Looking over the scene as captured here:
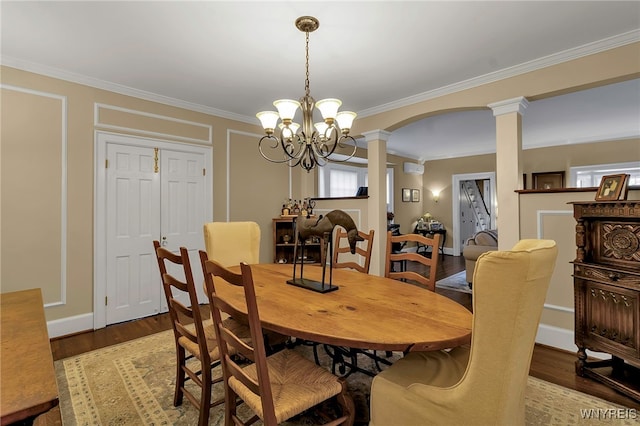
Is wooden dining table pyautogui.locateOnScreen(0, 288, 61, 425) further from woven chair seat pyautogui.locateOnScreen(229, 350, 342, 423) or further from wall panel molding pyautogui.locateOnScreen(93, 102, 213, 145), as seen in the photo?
wall panel molding pyautogui.locateOnScreen(93, 102, 213, 145)

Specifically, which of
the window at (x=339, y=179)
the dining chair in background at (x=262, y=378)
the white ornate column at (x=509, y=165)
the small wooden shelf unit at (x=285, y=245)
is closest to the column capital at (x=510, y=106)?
the white ornate column at (x=509, y=165)

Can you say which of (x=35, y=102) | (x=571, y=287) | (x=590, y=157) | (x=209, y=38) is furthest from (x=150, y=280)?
(x=590, y=157)

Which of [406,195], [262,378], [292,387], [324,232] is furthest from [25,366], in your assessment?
[406,195]

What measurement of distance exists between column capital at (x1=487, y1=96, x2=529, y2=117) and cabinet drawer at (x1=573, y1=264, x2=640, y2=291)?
1.46 meters

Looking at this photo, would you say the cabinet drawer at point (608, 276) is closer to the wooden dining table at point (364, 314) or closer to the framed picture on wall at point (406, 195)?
the wooden dining table at point (364, 314)

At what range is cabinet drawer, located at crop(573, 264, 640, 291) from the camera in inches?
77.4

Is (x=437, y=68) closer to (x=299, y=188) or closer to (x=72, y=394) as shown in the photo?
(x=299, y=188)

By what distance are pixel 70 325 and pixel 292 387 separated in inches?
112

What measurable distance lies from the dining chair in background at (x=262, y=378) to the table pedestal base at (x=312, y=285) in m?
0.39

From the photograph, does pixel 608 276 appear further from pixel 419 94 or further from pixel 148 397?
pixel 148 397

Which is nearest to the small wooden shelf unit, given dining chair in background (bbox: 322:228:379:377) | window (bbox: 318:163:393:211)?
window (bbox: 318:163:393:211)

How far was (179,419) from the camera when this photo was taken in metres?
1.79

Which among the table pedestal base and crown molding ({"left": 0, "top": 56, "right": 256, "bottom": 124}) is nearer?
the table pedestal base

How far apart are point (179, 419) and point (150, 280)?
6.87 feet
